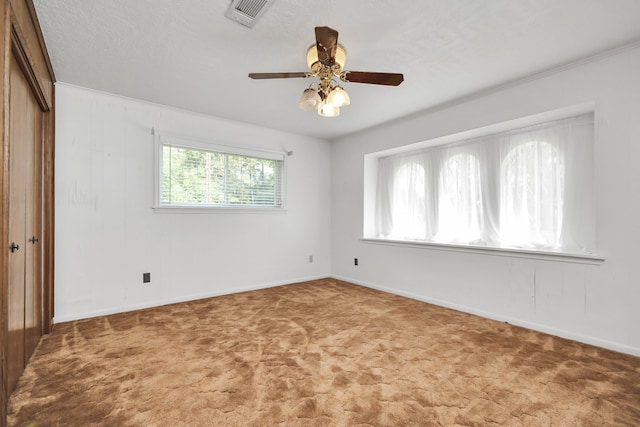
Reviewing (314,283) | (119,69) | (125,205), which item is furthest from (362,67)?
(314,283)

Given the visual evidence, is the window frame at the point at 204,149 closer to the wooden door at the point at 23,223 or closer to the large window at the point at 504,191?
the wooden door at the point at 23,223

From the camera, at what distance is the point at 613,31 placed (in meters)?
2.16

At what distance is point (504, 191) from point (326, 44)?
8.84ft

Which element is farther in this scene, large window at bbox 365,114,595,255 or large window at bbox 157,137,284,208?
large window at bbox 157,137,284,208

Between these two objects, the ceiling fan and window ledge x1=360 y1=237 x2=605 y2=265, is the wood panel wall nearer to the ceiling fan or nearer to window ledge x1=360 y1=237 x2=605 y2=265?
the ceiling fan

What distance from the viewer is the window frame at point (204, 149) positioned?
3.56 metres

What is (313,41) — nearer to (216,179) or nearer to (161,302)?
(216,179)

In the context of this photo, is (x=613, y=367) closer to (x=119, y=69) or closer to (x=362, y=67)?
(x=362, y=67)

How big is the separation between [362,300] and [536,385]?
2.10 metres

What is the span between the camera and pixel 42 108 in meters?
2.63

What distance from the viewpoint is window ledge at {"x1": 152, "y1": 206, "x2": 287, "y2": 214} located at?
11.8 ft

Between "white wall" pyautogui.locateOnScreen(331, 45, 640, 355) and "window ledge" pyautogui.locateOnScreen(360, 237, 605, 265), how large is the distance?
40mm

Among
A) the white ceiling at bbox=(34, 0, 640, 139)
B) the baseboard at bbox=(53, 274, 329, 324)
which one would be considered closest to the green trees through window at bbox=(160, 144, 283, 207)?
the white ceiling at bbox=(34, 0, 640, 139)

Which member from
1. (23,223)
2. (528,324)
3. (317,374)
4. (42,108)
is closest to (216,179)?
(42,108)
